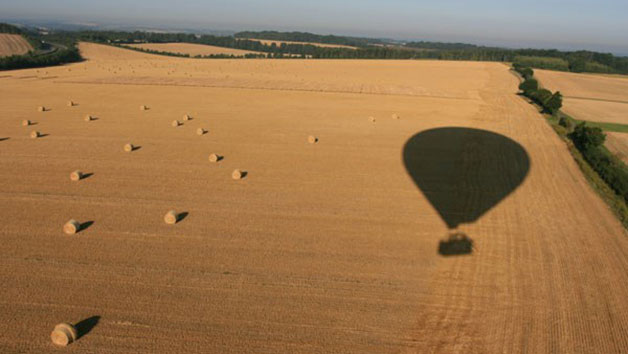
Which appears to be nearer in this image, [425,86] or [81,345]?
[81,345]

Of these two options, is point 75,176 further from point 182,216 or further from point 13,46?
point 13,46

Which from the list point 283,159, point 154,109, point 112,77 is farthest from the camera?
point 112,77

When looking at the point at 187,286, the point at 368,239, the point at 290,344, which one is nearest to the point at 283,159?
the point at 368,239

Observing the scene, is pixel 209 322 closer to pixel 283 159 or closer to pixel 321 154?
pixel 283 159

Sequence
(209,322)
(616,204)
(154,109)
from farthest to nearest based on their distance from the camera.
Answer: (154,109), (616,204), (209,322)

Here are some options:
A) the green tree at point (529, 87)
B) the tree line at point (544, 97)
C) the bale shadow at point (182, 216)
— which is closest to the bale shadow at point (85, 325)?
the bale shadow at point (182, 216)

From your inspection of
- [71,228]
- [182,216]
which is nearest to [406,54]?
[182,216]
